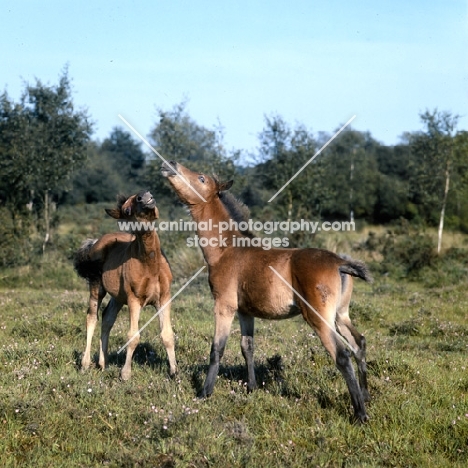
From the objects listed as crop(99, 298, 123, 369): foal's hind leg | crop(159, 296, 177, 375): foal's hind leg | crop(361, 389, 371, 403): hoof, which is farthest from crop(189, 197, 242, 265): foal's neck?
crop(361, 389, 371, 403): hoof

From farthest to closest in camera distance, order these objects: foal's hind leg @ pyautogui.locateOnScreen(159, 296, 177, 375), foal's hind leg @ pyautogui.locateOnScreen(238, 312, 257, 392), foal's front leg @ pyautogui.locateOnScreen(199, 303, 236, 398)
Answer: foal's hind leg @ pyautogui.locateOnScreen(159, 296, 177, 375), foal's hind leg @ pyautogui.locateOnScreen(238, 312, 257, 392), foal's front leg @ pyautogui.locateOnScreen(199, 303, 236, 398)

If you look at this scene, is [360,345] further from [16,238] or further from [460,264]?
[16,238]

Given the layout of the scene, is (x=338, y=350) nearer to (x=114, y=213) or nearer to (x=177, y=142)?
(x=114, y=213)

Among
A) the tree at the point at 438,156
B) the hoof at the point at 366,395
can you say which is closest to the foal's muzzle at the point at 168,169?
the hoof at the point at 366,395

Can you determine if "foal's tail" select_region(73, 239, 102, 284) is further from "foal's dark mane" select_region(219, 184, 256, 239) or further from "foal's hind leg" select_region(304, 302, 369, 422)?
"foal's hind leg" select_region(304, 302, 369, 422)

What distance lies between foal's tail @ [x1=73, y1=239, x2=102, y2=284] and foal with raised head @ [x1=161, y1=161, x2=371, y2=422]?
236 centimetres

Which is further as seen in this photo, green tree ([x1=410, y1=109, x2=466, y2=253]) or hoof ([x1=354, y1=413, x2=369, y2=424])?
green tree ([x1=410, y1=109, x2=466, y2=253])

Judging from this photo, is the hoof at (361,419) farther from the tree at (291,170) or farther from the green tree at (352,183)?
the green tree at (352,183)

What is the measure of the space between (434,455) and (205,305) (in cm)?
810

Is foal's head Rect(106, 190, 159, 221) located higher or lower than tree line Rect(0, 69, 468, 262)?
lower

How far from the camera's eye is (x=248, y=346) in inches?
287

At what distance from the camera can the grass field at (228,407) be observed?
17.6 feet

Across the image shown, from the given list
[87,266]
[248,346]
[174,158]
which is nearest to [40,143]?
[174,158]

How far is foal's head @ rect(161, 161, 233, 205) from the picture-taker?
7.27 meters
